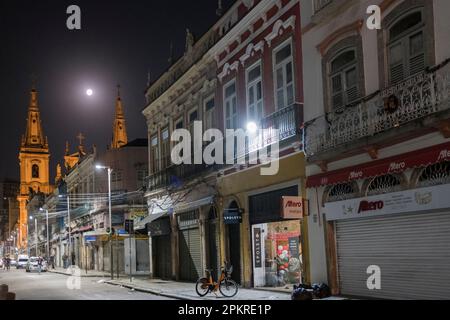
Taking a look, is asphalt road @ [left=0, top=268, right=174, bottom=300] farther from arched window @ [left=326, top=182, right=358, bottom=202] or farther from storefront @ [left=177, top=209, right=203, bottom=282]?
arched window @ [left=326, top=182, right=358, bottom=202]

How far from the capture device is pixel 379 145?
52.0ft

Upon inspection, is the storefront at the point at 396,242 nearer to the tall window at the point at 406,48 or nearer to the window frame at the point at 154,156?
the tall window at the point at 406,48

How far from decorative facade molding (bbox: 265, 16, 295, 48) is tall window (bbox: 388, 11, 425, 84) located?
16.5 ft

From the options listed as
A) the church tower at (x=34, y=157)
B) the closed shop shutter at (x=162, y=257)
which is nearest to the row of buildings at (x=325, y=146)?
the closed shop shutter at (x=162, y=257)

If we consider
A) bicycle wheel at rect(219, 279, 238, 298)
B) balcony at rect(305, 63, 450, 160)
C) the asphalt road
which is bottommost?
the asphalt road

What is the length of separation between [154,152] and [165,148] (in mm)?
2299

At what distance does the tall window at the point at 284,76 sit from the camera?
20.9 metres

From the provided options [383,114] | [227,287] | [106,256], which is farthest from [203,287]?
[106,256]

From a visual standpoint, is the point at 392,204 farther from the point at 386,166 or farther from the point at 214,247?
the point at 214,247

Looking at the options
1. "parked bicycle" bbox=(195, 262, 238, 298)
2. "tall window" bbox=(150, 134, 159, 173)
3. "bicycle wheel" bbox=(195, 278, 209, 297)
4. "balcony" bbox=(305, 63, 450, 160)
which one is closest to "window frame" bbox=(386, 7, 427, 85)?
"balcony" bbox=(305, 63, 450, 160)

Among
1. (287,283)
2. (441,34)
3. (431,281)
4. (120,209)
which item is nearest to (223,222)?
(287,283)

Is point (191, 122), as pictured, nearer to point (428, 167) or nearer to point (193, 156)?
point (193, 156)

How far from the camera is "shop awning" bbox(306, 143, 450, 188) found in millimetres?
13805

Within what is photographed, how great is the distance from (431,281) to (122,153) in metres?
38.3
